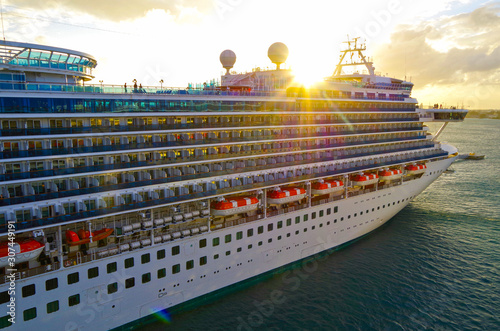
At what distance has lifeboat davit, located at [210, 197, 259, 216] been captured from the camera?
23.0 metres

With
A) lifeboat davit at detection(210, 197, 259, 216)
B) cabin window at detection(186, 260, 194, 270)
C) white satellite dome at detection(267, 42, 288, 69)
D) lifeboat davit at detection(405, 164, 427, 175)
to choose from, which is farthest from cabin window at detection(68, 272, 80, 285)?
lifeboat davit at detection(405, 164, 427, 175)

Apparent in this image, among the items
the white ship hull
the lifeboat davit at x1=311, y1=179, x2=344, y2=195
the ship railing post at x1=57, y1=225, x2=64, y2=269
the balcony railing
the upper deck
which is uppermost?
the upper deck

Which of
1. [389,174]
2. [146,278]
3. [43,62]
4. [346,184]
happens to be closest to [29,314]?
[146,278]

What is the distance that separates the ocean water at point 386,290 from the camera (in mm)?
21578

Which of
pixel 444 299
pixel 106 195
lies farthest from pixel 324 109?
pixel 106 195

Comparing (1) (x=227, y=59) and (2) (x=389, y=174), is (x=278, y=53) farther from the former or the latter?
(2) (x=389, y=174)

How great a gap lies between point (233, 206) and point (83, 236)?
29.7ft

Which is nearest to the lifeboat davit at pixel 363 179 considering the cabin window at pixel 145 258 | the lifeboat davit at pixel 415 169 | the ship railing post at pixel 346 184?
the ship railing post at pixel 346 184

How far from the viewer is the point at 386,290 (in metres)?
24.6

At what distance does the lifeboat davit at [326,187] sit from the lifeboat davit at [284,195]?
79.0 inches

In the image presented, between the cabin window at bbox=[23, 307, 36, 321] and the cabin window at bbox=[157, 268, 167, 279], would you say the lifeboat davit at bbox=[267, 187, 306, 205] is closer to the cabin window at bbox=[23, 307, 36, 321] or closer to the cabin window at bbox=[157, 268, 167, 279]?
the cabin window at bbox=[157, 268, 167, 279]

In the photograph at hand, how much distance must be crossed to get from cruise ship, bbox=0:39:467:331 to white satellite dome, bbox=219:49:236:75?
154 inches

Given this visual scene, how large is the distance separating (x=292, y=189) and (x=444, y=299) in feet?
41.2

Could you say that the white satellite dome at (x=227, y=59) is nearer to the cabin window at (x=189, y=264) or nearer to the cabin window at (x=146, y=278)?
the cabin window at (x=189, y=264)
